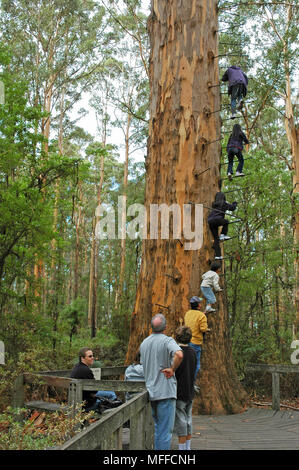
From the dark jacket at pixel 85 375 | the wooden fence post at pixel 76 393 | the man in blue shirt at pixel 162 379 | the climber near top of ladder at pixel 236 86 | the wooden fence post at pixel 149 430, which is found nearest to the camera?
the man in blue shirt at pixel 162 379

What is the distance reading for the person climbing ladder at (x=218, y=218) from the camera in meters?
6.81

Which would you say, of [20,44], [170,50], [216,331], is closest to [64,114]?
[20,44]

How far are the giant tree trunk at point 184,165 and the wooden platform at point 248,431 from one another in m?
0.40

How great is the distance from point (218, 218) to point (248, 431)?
296 centimetres

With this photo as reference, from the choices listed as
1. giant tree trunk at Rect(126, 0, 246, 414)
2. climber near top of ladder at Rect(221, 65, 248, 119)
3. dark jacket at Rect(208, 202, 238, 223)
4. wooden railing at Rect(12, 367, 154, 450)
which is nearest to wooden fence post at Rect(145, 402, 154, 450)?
wooden railing at Rect(12, 367, 154, 450)

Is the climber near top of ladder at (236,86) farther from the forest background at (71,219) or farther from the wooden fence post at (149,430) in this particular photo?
the wooden fence post at (149,430)

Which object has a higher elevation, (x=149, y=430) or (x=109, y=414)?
(x=109, y=414)

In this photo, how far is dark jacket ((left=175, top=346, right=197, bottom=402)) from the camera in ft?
14.3

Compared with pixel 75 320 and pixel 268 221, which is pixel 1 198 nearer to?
pixel 268 221

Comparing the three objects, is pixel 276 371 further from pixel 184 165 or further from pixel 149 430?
pixel 184 165

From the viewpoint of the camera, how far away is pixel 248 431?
545cm

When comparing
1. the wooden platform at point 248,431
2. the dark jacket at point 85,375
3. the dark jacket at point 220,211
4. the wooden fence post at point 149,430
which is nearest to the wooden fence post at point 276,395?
the wooden platform at point 248,431

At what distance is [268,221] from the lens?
1282 cm

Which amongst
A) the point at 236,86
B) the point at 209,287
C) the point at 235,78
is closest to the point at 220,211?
the point at 209,287
